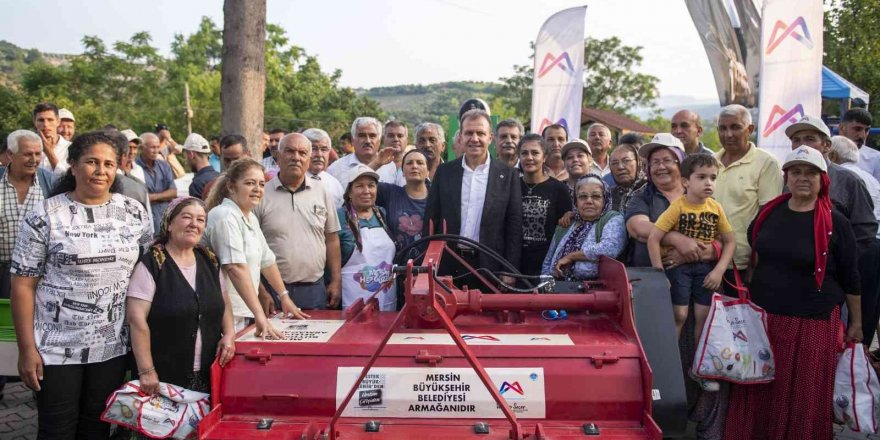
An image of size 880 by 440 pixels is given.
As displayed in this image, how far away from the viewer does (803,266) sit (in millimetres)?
3869

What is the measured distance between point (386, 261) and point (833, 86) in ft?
42.3

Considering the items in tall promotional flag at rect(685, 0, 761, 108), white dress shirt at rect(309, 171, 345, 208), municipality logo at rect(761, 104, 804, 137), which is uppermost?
tall promotional flag at rect(685, 0, 761, 108)

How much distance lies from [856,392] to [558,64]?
23.9 feet

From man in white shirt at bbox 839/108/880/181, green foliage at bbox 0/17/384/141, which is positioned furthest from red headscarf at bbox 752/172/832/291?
green foliage at bbox 0/17/384/141

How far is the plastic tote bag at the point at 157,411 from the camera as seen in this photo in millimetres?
2928

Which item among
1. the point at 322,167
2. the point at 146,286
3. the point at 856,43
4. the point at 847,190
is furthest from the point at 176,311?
the point at 856,43

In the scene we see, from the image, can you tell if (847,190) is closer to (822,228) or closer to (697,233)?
(822,228)

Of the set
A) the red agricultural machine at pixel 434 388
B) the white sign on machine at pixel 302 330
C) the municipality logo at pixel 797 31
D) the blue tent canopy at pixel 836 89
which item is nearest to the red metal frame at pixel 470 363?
the red agricultural machine at pixel 434 388

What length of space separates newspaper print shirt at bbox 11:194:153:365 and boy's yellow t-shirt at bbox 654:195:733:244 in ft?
10.1

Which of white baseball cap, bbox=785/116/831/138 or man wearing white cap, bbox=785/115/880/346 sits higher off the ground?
white baseball cap, bbox=785/116/831/138

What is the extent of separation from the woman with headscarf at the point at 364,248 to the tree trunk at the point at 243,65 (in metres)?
2.92

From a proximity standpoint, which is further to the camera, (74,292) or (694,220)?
(694,220)

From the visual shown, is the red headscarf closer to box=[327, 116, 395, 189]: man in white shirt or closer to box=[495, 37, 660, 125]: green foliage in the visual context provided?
box=[327, 116, 395, 189]: man in white shirt

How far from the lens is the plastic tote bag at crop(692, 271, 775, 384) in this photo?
3.80 metres
